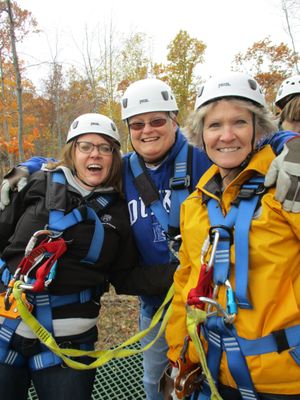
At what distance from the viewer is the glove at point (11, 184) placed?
2443mm

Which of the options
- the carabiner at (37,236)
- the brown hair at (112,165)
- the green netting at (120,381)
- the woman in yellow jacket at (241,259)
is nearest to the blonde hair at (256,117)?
the woman in yellow jacket at (241,259)

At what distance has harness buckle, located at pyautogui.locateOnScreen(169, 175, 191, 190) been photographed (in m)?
2.45

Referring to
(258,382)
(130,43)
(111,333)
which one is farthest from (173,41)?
(258,382)

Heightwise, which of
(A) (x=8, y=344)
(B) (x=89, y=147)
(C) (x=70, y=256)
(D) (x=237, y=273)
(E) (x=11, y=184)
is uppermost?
(B) (x=89, y=147)

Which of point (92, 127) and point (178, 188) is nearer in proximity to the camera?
point (178, 188)

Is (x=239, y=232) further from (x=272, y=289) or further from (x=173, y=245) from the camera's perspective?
(x=173, y=245)

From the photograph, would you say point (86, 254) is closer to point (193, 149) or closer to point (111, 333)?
point (193, 149)

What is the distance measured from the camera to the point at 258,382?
1.49 meters

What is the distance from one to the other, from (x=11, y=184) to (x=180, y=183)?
1328 millimetres

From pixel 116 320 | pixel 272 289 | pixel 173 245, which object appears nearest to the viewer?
pixel 272 289

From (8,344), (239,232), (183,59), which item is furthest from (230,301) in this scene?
(183,59)

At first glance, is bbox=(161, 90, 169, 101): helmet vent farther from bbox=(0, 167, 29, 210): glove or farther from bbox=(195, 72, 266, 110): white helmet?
bbox=(0, 167, 29, 210): glove

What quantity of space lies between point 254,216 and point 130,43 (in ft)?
76.5

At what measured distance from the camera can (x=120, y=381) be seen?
338 centimetres
